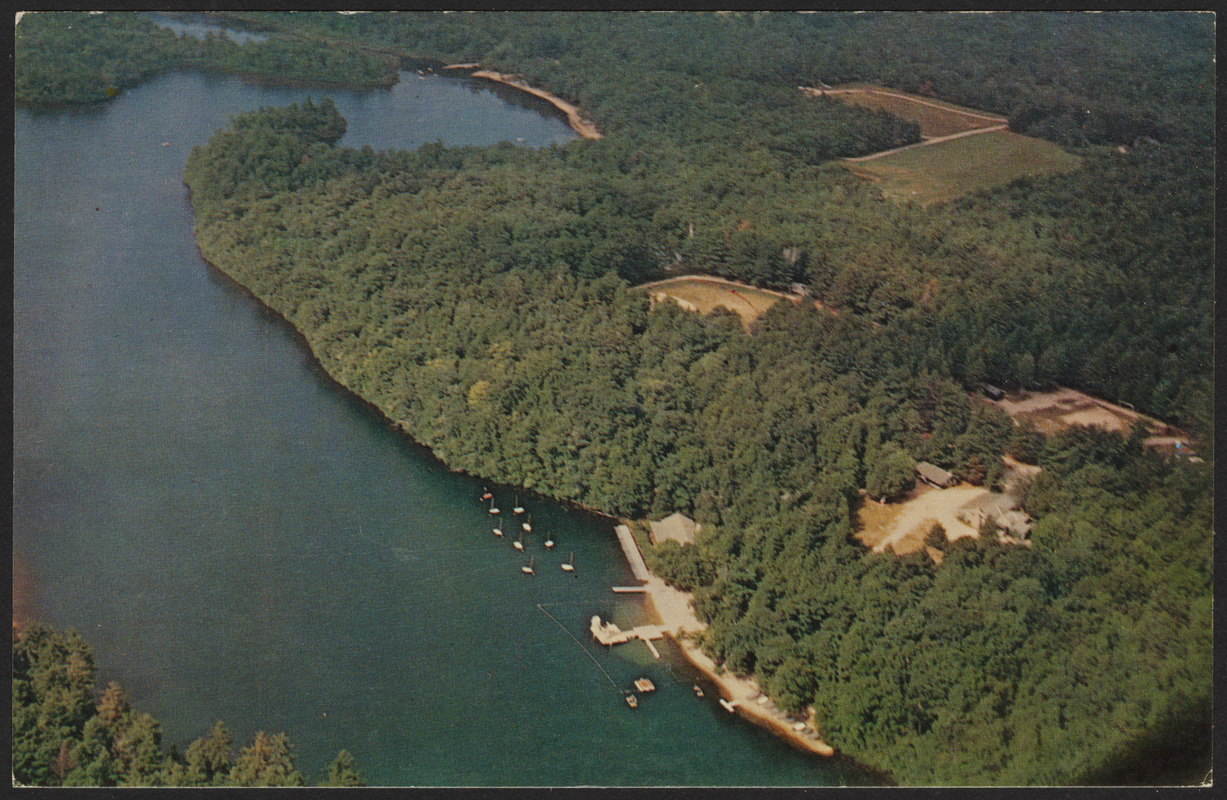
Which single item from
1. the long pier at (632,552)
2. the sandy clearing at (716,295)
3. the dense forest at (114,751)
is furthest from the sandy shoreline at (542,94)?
the dense forest at (114,751)

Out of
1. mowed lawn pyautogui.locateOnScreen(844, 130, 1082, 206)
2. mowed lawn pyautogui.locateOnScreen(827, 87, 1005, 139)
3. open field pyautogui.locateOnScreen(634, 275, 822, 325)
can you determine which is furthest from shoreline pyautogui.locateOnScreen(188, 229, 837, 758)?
mowed lawn pyautogui.locateOnScreen(827, 87, 1005, 139)

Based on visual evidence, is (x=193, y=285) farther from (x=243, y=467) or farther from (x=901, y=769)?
(x=901, y=769)

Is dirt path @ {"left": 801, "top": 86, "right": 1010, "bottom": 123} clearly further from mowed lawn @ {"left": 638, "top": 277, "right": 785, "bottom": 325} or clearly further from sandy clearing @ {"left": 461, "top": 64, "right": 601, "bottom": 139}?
mowed lawn @ {"left": 638, "top": 277, "right": 785, "bottom": 325}

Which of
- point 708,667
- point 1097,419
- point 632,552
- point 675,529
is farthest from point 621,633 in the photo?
point 1097,419

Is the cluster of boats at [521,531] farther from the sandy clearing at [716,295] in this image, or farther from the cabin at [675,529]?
the sandy clearing at [716,295]

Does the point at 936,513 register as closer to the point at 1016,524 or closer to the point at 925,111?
the point at 1016,524
